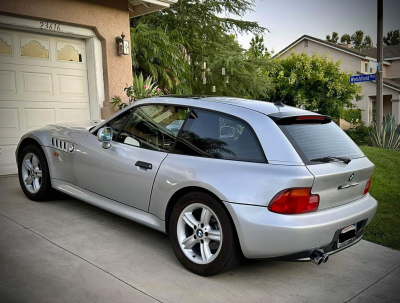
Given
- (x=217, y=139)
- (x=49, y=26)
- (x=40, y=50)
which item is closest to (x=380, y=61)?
(x=49, y=26)

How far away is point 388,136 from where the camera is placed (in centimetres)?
1064

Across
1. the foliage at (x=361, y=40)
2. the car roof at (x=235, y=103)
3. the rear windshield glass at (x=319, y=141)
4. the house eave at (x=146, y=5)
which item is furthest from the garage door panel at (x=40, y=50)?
the foliage at (x=361, y=40)

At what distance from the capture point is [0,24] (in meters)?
6.98

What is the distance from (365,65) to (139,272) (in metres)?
33.1

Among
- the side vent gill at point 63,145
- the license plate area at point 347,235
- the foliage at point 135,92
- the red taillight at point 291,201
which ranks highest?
the foliage at point 135,92

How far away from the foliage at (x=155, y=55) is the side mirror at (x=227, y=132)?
26.1ft

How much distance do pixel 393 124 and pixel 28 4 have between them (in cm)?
940

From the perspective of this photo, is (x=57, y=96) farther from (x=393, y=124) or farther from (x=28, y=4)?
(x=393, y=124)

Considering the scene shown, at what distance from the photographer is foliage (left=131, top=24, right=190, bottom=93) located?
10883 mm

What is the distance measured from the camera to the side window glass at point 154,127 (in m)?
3.70

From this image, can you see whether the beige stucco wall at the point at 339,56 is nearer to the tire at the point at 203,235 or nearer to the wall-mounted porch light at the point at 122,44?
the wall-mounted porch light at the point at 122,44

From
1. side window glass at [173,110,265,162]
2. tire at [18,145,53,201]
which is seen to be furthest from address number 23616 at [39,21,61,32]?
side window glass at [173,110,265,162]

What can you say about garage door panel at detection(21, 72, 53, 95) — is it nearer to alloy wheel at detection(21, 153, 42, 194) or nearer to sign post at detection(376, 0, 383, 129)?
alloy wheel at detection(21, 153, 42, 194)

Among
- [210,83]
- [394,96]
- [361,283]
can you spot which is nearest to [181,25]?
[210,83]
